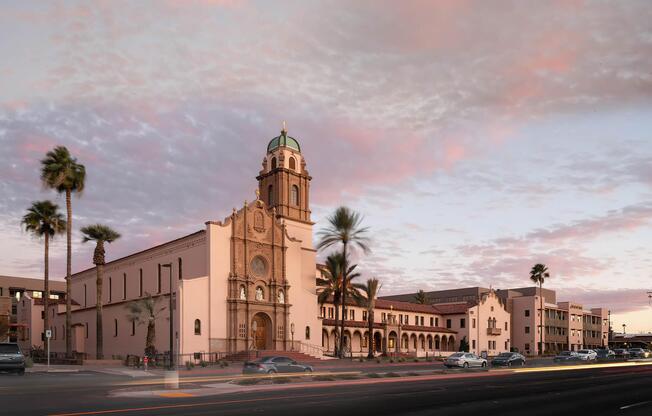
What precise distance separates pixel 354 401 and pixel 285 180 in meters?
52.9

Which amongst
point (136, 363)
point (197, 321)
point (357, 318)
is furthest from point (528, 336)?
point (136, 363)

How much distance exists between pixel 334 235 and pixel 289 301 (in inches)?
329

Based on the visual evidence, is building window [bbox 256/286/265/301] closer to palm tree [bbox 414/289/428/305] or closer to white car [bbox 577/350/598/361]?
white car [bbox 577/350/598/361]

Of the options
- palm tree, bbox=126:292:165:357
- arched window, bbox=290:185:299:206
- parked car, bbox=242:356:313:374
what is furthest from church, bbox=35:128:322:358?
parked car, bbox=242:356:313:374

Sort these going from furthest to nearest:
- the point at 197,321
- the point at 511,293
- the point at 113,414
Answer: the point at 511,293
the point at 197,321
the point at 113,414

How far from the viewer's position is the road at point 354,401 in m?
19.6

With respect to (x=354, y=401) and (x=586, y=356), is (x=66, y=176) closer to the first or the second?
(x=354, y=401)

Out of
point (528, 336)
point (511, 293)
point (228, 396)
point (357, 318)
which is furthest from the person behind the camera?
point (511, 293)

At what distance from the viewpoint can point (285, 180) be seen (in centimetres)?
7475

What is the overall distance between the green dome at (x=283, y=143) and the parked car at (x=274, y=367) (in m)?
39.6

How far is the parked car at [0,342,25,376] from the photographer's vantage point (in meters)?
37.9

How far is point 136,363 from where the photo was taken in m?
52.2

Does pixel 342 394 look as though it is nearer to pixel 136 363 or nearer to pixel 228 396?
pixel 228 396

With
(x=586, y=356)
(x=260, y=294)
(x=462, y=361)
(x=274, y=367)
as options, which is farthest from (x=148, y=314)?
(x=586, y=356)
